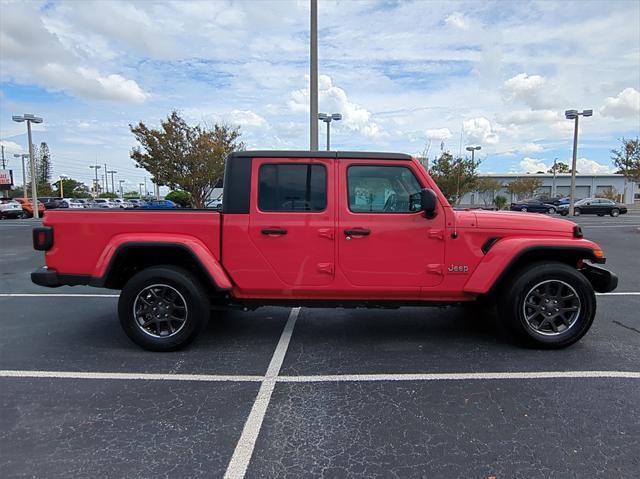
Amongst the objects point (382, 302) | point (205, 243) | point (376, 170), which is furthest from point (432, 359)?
point (205, 243)

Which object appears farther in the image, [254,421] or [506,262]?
[506,262]

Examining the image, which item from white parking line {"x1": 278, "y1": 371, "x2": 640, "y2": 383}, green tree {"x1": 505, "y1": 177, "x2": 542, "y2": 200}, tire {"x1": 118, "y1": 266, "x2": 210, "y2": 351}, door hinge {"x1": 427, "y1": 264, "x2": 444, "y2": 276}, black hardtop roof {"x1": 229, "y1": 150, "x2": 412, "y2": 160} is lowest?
white parking line {"x1": 278, "y1": 371, "x2": 640, "y2": 383}

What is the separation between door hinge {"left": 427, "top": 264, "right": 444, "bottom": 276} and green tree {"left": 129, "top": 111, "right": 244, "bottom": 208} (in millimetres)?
19222

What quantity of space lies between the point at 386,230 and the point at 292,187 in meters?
1.02

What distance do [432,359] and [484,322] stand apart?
61.1 inches

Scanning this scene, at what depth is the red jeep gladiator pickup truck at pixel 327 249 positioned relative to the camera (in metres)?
4.16

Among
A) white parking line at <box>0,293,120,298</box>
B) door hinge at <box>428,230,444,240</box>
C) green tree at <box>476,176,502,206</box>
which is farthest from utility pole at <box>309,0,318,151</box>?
green tree at <box>476,176,502,206</box>

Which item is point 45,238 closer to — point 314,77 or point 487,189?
point 314,77

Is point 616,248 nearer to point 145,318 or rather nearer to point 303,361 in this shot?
point 303,361

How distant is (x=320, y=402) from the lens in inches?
128

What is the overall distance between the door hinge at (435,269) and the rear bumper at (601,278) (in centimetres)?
164

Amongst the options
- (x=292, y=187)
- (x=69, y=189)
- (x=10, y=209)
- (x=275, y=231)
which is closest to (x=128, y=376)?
(x=275, y=231)

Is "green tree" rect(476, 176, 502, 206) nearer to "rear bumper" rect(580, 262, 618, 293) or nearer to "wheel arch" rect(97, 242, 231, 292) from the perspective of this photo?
"rear bumper" rect(580, 262, 618, 293)

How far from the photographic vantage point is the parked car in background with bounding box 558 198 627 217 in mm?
34250
